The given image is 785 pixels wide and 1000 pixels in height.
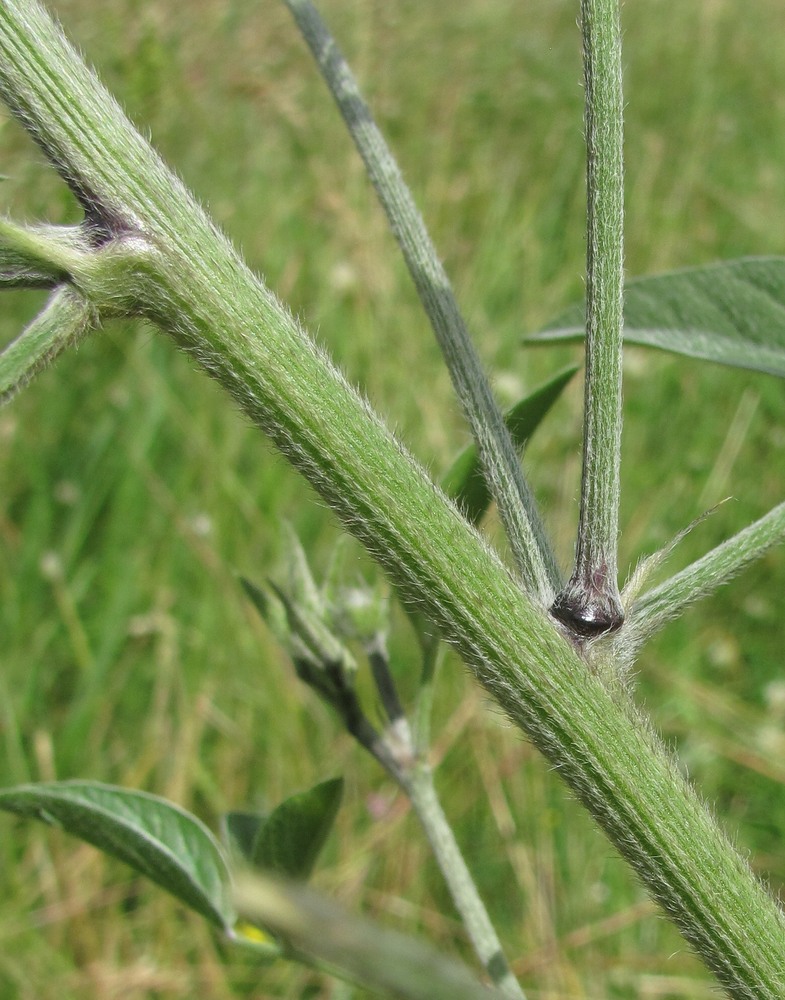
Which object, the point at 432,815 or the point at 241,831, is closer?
the point at 432,815

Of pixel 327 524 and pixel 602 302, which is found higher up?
pixel 602 302

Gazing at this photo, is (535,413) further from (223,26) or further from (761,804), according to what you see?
(223,26)

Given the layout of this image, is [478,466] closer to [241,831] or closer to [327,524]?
[241,831]

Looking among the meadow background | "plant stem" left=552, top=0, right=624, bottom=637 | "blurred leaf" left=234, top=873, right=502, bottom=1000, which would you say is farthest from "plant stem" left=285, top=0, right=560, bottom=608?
"blurred leaf" left=234, top=873, right=502, bottom=1000

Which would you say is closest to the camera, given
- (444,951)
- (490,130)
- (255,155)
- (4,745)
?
(444,951)

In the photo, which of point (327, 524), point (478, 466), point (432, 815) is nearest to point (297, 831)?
point (432, 815)

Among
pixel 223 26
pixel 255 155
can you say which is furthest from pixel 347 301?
pixel 223 26

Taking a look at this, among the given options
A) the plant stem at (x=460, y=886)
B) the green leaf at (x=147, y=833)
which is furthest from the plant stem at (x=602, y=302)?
the green leaf at (x=147, y=833)
